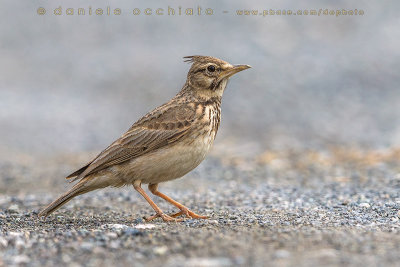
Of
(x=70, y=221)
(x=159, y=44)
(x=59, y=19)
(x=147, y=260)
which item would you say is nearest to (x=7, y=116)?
(x=159, y=44)

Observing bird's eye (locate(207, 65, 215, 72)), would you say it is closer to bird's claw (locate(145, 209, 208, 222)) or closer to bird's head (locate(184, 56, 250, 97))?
bird's head (locate(184, 56, 250, 97))

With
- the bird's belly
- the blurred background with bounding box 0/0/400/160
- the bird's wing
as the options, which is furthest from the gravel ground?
the blurred background with bounding box 0/0/400/160

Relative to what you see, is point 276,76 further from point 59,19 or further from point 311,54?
point 59,19

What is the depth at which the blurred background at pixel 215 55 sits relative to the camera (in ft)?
65.0

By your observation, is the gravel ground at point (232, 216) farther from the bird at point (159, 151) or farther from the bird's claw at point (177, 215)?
the bird at point (159, 151)

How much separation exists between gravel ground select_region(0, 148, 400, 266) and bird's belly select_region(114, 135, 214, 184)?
0.63m

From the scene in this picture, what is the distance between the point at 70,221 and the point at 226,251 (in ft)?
11.5

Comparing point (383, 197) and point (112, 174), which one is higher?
point (112, 174)

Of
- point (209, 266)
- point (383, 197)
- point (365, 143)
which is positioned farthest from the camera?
point (365, 143)

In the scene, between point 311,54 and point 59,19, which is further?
point 59,19

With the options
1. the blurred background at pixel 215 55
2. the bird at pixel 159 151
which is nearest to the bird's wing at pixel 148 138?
the bird at pixel 159 151

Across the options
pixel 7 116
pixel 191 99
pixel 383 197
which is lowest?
pixel 7 116

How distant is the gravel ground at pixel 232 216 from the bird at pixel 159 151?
51cm

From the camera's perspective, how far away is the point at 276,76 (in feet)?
83.1
